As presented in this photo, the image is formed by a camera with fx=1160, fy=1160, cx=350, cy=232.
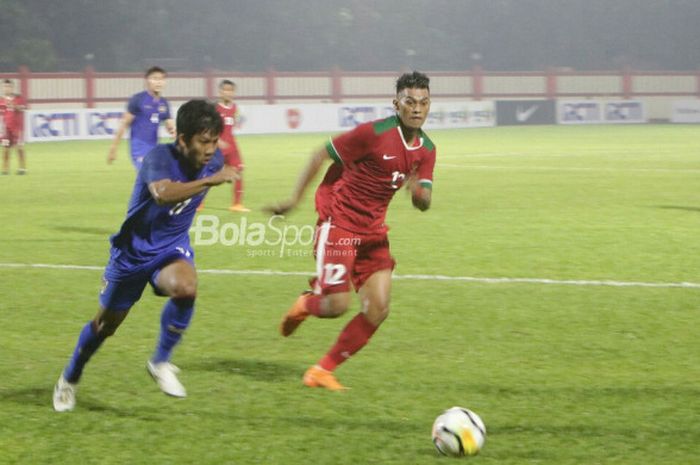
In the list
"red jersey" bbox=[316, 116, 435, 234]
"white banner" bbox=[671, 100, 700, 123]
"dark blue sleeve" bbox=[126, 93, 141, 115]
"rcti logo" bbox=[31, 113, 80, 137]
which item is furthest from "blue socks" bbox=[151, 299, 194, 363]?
"white banner" bbox=[671, 100, 700, 123]

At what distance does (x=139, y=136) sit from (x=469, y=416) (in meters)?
9.48

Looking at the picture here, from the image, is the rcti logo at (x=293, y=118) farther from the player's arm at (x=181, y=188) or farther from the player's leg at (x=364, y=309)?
the player's arm at (x=181, y=188)

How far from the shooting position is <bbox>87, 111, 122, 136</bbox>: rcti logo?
37.0 meters

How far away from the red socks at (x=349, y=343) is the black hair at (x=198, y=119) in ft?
4.49

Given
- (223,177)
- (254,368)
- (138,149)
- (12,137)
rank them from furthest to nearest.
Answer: (12,137)
(138,149)
(254,368)
(223,177)

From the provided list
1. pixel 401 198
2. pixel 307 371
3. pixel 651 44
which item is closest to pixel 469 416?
pixel 307 371

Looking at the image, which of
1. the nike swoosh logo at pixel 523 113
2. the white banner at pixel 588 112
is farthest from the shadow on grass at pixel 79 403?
the white banner at pixel 588 112

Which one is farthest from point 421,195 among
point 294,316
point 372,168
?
point 294,316

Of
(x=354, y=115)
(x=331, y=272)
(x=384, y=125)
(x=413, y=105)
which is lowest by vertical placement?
(x=331, y=272)

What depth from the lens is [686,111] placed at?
5109 cm

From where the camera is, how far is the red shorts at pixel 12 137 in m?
23.7

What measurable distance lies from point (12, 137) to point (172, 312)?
63.9 feet

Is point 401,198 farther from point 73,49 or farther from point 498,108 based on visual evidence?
point 73,49

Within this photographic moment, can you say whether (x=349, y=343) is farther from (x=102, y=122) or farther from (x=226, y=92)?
(x=102, y=122)
